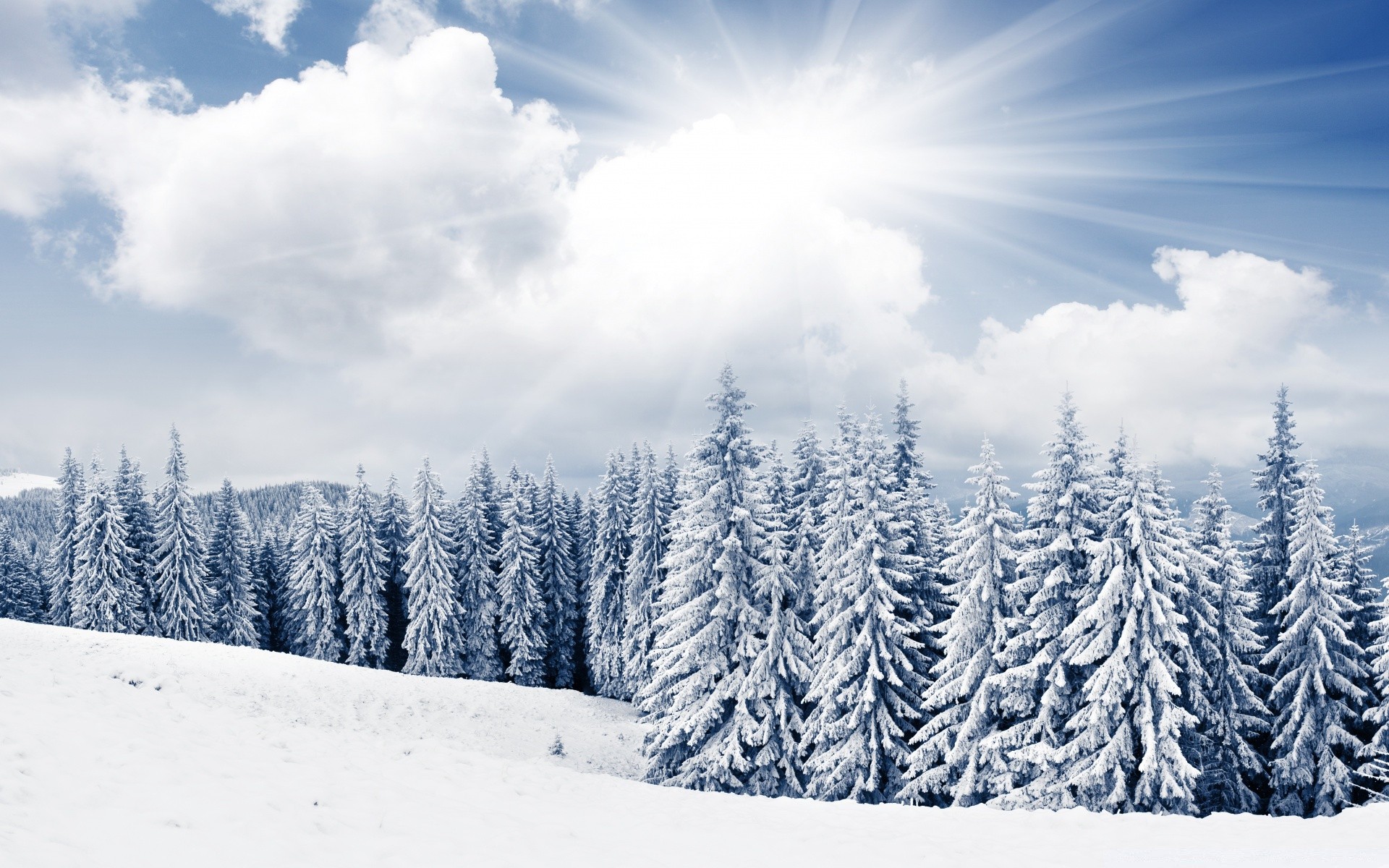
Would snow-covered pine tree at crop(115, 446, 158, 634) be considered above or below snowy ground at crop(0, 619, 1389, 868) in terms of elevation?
above

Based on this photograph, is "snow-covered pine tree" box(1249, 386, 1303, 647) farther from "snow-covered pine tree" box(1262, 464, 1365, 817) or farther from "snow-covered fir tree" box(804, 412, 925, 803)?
"snow-covered fir tree" box(804, 412, 925, 803)

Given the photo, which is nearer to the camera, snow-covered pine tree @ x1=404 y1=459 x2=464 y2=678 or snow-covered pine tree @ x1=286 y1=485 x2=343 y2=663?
snow-covered pine tree @ x1=404 y1=459 x2=464 y2=678

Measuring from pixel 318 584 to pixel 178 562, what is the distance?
26.8ft

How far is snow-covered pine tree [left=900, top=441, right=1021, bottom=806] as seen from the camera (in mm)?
20688

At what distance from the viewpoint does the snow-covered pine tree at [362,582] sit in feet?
152

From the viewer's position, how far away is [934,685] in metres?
22.0

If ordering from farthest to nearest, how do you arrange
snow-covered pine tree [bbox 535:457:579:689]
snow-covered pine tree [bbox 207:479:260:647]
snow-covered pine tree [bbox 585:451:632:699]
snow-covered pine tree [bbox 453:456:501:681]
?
snow-covered pine tree [bbox 535:457:579:689] < snow-covered pine tree [bbox 207:479:260:647] < snow-covered pine tree [bbox 453:456:501:681] < snow-covered pine tree [bbox 585:451:632:699]

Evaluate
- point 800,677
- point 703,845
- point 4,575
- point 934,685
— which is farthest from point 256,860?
point 4,575

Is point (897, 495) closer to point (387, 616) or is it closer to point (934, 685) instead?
point (934, 685)

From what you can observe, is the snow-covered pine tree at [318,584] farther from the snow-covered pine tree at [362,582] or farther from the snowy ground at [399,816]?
the snowy ground at [399,816]

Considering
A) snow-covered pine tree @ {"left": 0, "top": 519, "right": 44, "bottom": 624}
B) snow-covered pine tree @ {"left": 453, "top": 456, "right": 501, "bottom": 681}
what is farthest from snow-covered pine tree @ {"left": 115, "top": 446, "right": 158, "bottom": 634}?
snow-covered pine tree @ {"left": 453, "top": 456, "right": 501, "bottom": 681}

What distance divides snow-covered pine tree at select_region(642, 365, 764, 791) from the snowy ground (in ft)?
29.3

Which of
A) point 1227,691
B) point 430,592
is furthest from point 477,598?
point 1227,691

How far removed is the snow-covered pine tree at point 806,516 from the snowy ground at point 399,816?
12.1m
